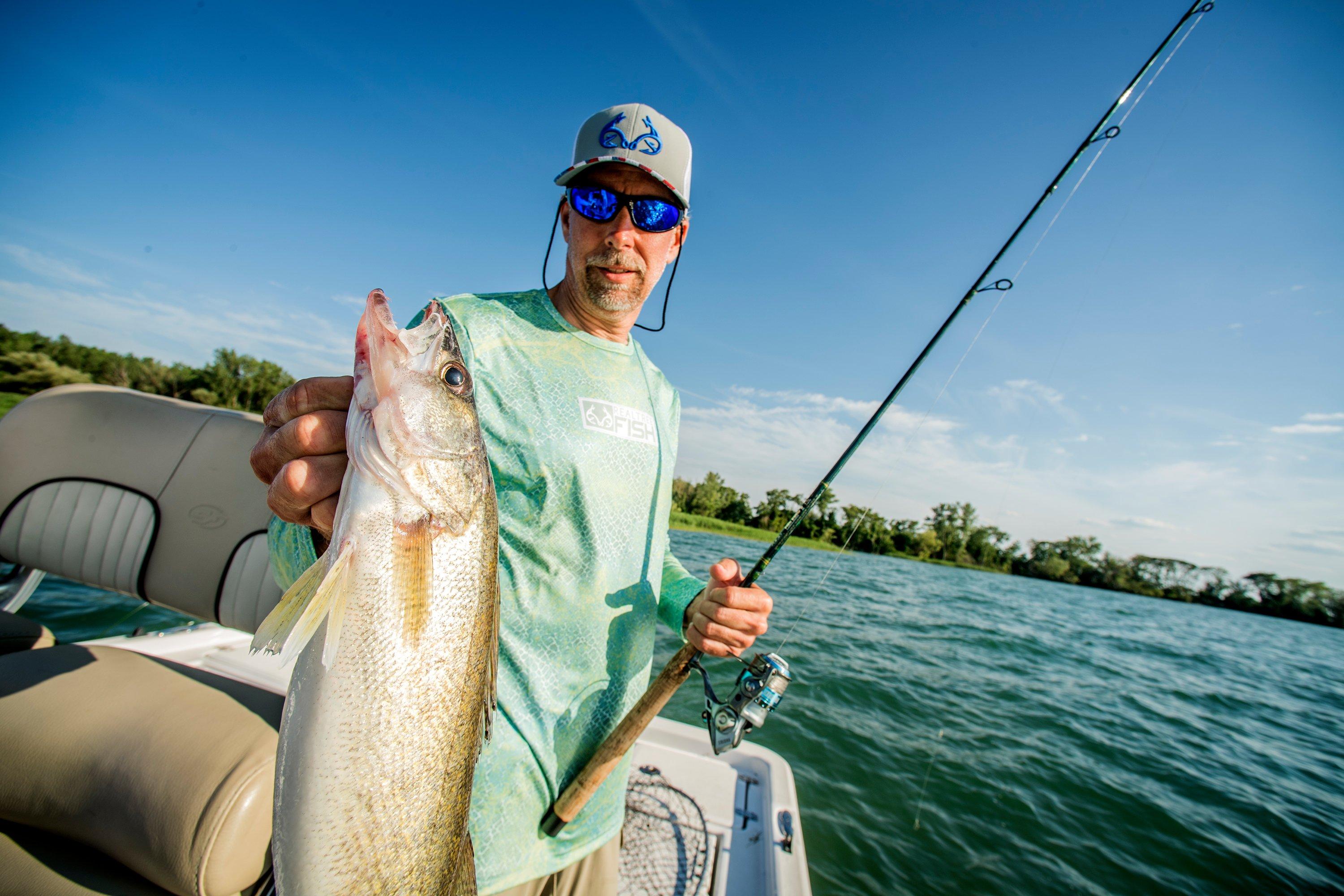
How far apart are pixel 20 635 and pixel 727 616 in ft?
9.45

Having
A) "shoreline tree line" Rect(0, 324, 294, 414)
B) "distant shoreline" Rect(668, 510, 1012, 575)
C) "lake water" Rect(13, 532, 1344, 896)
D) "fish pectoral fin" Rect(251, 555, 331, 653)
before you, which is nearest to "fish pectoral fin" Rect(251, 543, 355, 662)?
"fish pectoral fin" Rect(251, 555, 331, 653)

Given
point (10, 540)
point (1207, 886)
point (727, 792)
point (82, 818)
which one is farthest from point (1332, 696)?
point (10, 540)

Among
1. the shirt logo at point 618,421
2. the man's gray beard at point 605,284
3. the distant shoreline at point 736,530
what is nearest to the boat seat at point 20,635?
the shirt logo at point 618,421

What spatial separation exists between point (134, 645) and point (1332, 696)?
25161 millimetres

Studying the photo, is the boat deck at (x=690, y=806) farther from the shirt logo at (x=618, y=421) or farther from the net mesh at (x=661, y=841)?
the shirt logo at (x=618, y=421)

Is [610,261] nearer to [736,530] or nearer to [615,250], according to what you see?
[615,250]

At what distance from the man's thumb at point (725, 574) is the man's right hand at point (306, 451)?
1142 millimetres

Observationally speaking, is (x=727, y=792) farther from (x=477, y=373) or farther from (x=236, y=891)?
(x=477, y=373)

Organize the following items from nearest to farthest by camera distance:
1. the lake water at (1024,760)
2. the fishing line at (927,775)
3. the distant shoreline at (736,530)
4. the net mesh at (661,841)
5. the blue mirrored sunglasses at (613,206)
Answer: the blue mirrored sunglasses at (613,206), the net mesh at (661,841), the lake water at (1024,760), the fishing line at (927,775), the distant shoreline at (736,530)

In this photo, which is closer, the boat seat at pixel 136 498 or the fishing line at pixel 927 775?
the boat seat at pixel 136 498

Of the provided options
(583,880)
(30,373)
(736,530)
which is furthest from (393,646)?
(30,373)

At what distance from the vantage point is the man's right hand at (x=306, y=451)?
1103 mm

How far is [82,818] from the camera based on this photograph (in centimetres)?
155

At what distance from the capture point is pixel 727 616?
5.63 ft
